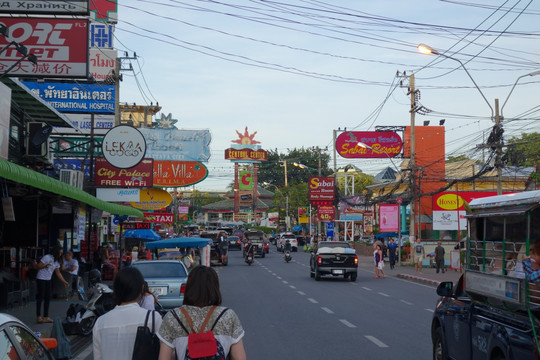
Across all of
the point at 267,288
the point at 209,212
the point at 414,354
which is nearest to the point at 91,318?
the point at 414,354

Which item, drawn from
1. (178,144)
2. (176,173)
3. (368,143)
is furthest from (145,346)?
(368,143)

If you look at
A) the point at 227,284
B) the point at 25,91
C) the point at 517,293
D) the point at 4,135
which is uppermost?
the point at 25,91

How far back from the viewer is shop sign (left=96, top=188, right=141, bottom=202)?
92.8 ft

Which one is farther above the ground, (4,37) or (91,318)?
(4,37)

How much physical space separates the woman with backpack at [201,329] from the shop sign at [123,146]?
64.6 feet

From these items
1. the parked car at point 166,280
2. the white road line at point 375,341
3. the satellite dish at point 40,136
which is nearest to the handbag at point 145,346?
the white road line at point 375,341

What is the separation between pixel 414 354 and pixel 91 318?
6864 mm

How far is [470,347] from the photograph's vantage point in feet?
26.1

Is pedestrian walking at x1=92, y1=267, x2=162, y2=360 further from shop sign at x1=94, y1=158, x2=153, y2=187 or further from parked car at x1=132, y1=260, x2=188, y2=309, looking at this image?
shop sign at x1=94, y1=158, x2=153, y2=187

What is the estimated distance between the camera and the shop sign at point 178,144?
34781 mm

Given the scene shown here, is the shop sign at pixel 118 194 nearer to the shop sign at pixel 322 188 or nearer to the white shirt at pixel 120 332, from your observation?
the white shirt at pixel 120 332

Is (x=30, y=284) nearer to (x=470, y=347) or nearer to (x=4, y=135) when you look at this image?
(x=4, y=135)

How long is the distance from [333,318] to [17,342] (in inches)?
505

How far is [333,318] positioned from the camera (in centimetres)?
1709
